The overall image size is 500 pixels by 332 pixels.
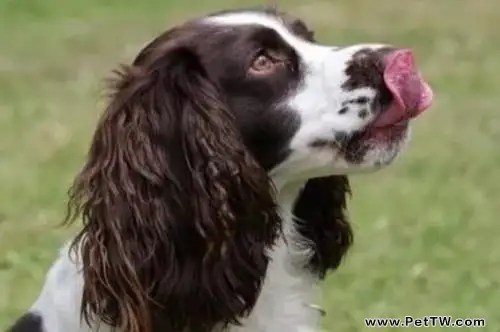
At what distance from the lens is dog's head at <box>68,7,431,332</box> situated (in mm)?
4520

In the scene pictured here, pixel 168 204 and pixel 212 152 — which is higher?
pixel 212 152

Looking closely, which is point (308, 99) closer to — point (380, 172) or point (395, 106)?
point (395, 106)

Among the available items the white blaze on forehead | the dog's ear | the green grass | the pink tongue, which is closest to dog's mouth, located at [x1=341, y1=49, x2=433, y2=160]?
the pink tongue

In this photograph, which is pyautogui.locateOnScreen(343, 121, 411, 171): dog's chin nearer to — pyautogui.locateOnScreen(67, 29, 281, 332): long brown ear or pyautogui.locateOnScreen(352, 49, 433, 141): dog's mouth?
pyautogui.locateOnScreen(352, 49, 433, 141): dog's mouth

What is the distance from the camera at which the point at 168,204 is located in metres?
4.55

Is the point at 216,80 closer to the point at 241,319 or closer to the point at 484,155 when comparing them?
the point at 241,319

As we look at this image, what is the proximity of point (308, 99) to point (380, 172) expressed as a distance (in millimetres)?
4631

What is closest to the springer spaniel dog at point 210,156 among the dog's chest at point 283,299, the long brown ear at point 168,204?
the long brown ear at point 168,204

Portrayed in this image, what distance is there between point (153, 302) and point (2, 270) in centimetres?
336

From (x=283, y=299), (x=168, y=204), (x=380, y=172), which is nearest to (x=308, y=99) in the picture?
(x=168, y=204)

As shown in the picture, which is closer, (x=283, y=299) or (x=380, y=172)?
(x=283, y=299)

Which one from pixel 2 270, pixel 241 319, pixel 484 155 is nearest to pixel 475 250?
pixel 484 155

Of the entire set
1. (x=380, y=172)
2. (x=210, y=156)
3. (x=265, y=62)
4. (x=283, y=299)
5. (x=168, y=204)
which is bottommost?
(x=380, y=172)

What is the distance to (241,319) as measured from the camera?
15.7ft
